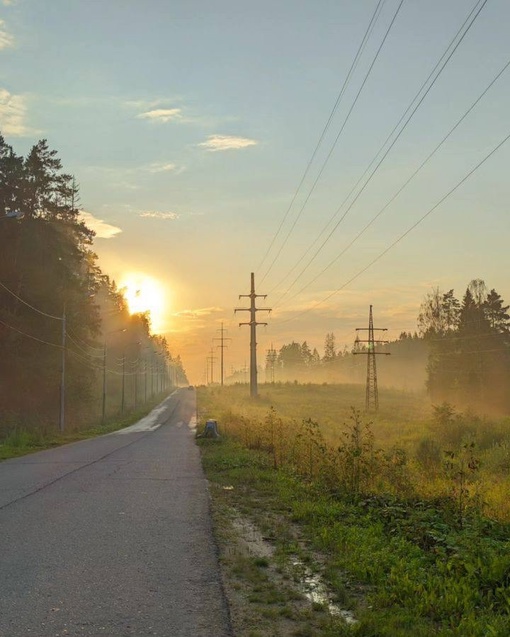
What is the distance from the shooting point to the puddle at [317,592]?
515cm

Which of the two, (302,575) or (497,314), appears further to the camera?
(497,314)

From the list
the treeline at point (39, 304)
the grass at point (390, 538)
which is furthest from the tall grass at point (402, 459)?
the treeline at point (39, 304)

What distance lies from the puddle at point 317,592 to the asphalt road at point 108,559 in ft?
2.87

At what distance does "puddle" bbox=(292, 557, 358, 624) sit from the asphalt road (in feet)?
2.87

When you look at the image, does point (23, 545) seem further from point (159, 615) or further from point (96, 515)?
point (159, 615)

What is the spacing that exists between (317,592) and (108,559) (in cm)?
→ 270

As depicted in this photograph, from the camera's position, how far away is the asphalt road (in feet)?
16.4

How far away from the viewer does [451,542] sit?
6973mm

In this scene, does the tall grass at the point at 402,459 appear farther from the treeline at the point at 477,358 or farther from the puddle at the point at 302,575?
the treeline at the point at 477,358

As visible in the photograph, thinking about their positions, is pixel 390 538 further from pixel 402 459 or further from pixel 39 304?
pixel 39 304

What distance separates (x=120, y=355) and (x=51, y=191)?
5871 cm

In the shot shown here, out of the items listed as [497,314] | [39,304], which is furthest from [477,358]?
[39,304]

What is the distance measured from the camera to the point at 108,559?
702 cm

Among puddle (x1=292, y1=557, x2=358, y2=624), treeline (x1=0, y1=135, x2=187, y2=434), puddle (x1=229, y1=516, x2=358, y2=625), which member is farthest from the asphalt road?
treeline (x1=0, y1=135, x2=187, y2=434)
